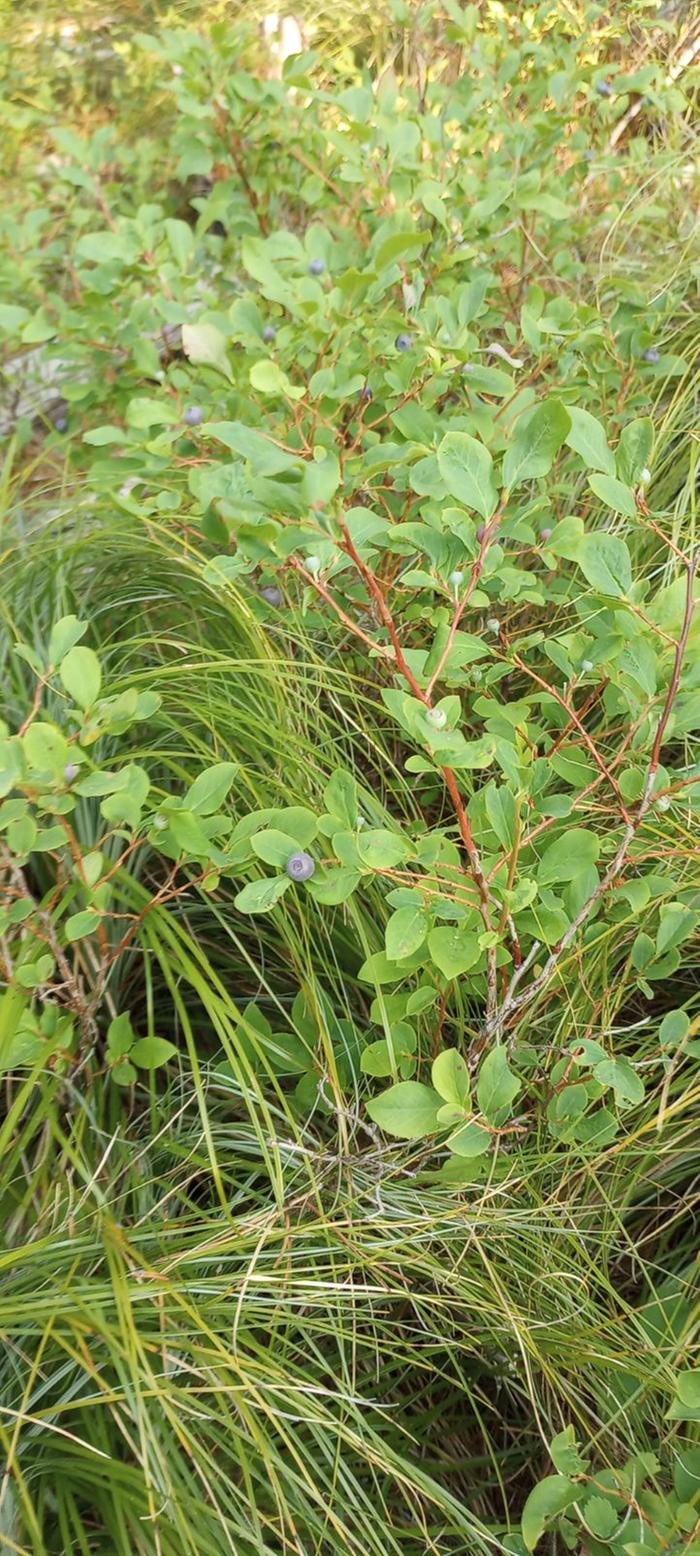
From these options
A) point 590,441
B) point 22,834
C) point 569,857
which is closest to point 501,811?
point 569,857

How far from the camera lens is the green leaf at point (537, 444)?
0.79 m

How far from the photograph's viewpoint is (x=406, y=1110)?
91 cm

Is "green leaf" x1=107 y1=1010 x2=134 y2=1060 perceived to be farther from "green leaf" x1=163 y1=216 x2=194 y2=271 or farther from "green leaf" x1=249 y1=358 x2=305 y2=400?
"green leaf" x1=163 y1=216 x2=194 y2=271

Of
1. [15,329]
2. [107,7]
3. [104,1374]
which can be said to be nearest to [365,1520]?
[104,1374]

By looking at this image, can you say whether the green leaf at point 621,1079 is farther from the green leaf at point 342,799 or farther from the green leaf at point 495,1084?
the green leaf at point 342,799

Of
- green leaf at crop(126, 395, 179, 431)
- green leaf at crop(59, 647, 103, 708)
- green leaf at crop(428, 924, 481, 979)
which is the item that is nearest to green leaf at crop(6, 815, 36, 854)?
green leaf at crop(59, 647, 103, 708)

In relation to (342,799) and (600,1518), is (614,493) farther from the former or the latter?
(600,1518)

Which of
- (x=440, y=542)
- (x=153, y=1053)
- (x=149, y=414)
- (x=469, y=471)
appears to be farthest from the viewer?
(x=149, y=414)

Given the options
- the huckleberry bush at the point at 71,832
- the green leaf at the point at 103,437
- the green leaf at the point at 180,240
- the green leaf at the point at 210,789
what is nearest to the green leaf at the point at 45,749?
the huckleberry bush at the point at 71,832

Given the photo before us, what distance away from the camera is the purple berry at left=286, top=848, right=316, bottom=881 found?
86 cm

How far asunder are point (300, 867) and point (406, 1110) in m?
0.23

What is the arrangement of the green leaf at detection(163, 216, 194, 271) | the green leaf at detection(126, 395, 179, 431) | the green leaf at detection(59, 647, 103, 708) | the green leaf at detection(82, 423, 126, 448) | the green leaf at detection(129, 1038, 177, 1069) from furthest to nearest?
1. the green leaf at detection(163, 216, 194, 271)
2. the green leaf at detection(82, 423, 126, 448)
3. the green leaf at detection(126, 395, 179, 431)
4. the green leaf at detection(129, 1038, 177, 1069)
5. the green leaf at detection(59, 647, 103, 708)

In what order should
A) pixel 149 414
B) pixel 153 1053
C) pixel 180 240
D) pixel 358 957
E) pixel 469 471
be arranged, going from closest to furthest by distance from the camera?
pixel 469 471
pixel 153 1053
pixel 149 414
pixel 358 957
pixel 180 240

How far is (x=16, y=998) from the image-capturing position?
0.95 m
